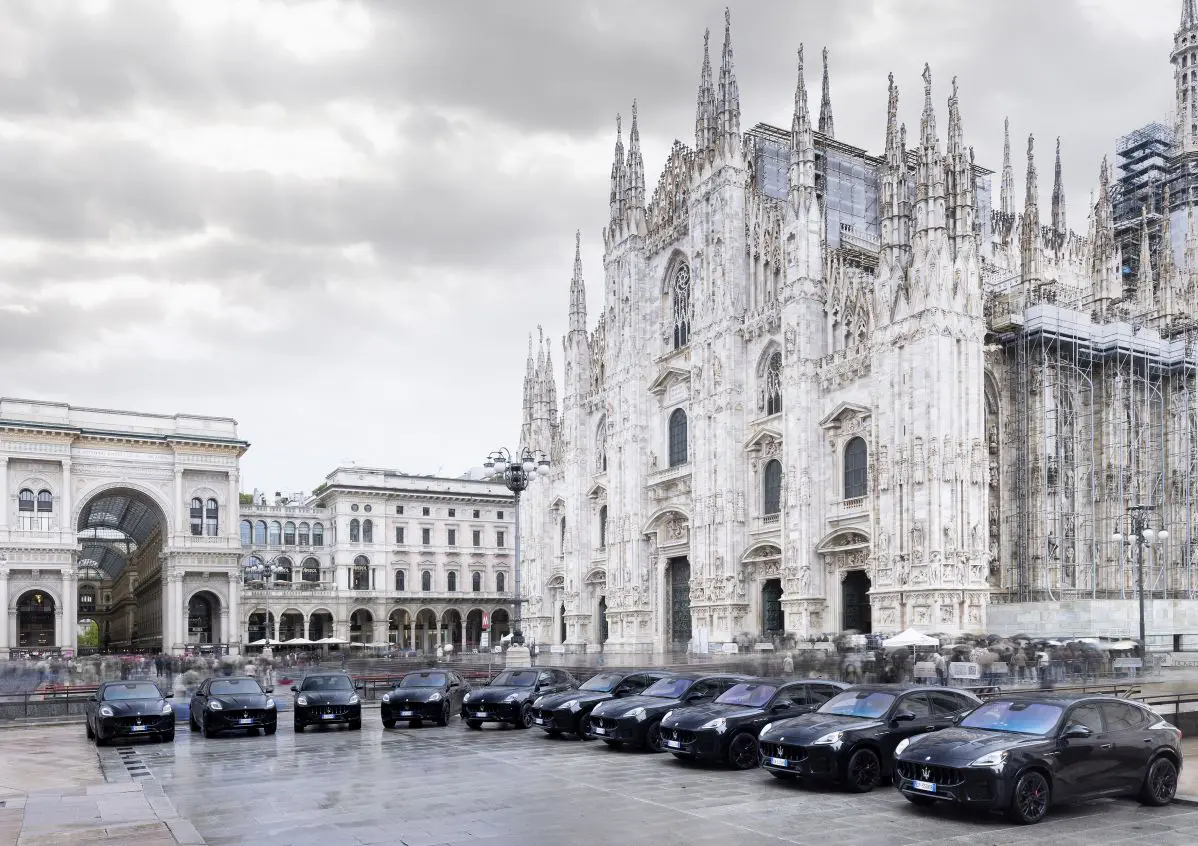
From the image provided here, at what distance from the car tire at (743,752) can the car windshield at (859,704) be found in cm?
131

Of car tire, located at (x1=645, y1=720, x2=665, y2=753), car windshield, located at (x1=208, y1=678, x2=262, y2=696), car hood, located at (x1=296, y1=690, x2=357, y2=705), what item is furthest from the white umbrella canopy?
car windshield, located at (x1=208, y1=678, x2=262, y2=696)

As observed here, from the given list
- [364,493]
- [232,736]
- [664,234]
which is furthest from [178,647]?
[232,736]

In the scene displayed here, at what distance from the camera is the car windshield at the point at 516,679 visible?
2550 cm

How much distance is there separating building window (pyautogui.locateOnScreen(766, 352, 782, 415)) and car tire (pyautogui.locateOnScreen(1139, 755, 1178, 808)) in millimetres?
36134

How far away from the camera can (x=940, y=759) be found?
13336 mm

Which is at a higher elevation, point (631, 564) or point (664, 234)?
point (664, 234)

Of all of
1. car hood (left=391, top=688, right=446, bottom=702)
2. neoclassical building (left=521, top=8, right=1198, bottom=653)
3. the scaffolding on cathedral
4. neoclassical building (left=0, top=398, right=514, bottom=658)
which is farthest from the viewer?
neoclassical building (left=0, top=398, right=514, bottom=658)

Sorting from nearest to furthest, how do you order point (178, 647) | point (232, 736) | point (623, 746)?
point (623, 746), point (232, 736), point (178, 647)

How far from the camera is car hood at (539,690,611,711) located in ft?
72.6

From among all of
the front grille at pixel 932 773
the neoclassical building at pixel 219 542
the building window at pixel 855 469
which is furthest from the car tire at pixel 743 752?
the neoclassical building at pixel 219 542

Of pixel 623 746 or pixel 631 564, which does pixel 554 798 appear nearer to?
pixel 623 746

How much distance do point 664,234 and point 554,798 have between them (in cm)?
4741

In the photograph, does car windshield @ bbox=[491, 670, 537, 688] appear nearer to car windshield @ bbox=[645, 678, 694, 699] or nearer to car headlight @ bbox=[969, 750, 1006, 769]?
car windshield @ bbox=[645, 678, 694, 699]

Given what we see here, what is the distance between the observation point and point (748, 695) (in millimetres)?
18328
